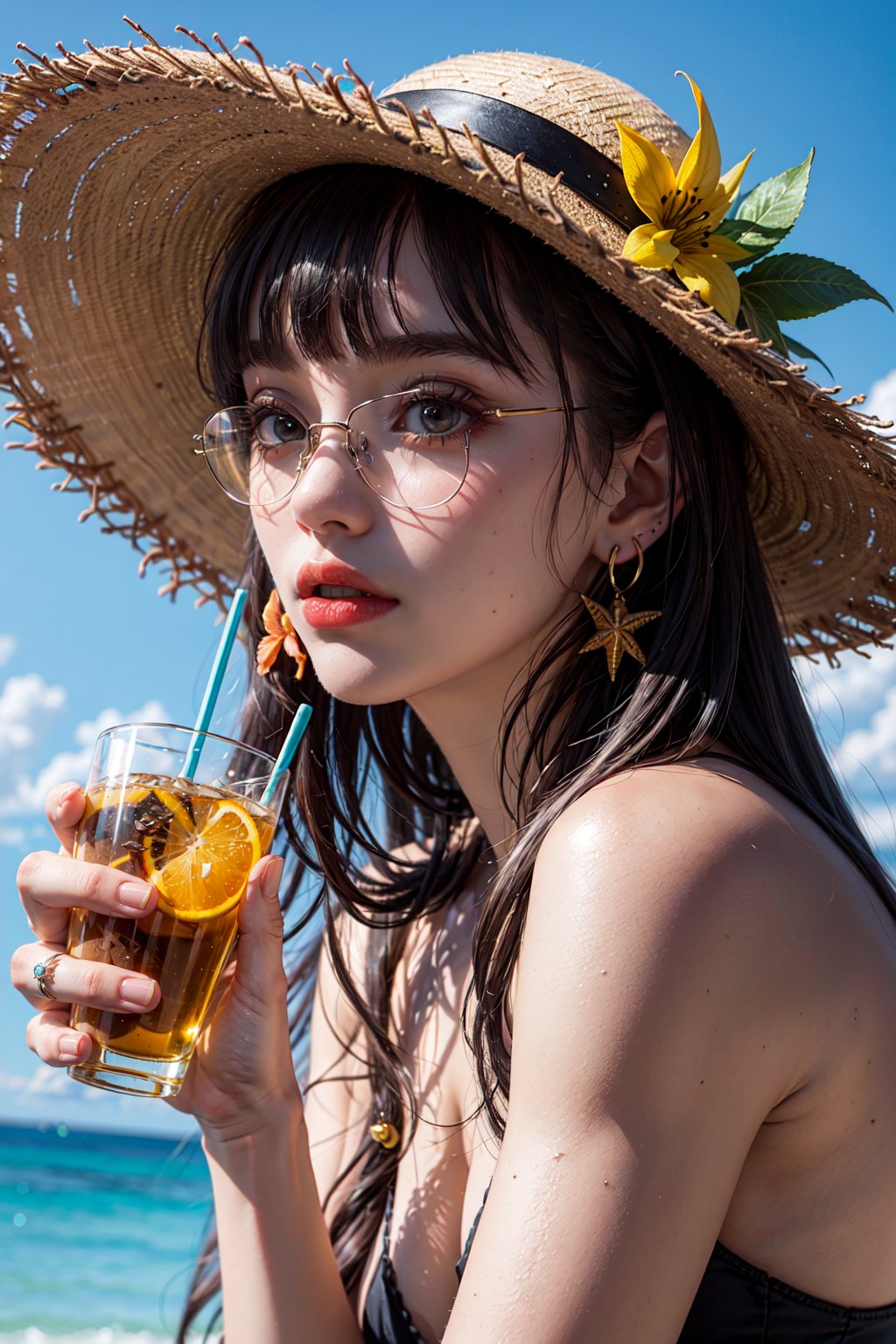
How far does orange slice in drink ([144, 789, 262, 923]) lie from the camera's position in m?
1.55

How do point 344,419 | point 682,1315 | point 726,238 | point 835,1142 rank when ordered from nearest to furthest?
point 682,1315, point 835,1142, point 344,419, point 726,238

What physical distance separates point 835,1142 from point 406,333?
124cm

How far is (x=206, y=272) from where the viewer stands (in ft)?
8.13

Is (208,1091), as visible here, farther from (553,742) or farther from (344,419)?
(344,419)

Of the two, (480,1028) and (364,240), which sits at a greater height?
(364,240)

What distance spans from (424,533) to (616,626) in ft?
1.26

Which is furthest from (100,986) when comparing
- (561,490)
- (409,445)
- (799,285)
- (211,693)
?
(799,285)

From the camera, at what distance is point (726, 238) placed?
1877mm

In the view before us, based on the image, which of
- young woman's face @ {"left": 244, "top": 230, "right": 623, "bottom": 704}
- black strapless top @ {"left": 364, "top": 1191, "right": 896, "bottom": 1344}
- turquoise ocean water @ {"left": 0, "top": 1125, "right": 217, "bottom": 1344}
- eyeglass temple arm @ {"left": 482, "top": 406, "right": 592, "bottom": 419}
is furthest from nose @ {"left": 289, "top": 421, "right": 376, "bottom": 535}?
turquoise ocean water @ {"left": 0, "top": 1125, "right": 217, "bottom": 1344}

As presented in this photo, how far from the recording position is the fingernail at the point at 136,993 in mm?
1527

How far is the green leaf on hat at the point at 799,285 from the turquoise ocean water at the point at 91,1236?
10722mm

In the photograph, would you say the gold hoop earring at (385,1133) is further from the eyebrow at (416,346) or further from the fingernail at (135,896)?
the eyebrow at (416,346)

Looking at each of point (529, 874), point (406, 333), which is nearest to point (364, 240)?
point (406, 333)

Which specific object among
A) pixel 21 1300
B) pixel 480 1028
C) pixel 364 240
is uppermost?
pixel 364 240
